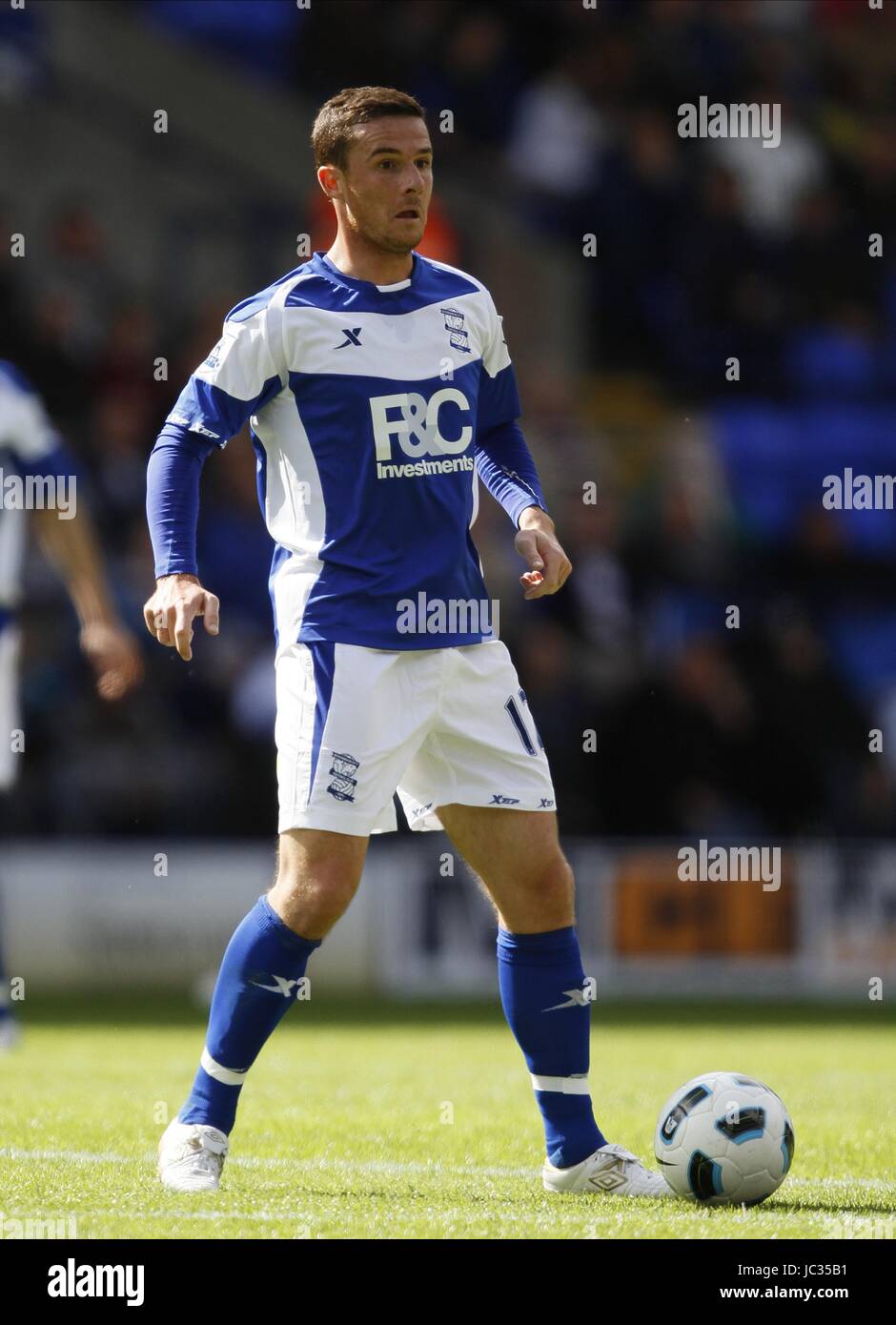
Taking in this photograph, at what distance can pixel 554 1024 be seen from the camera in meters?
4.52

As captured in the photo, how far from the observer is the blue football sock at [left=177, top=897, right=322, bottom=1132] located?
14.2ft

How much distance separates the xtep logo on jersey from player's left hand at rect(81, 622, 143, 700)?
1239 mm

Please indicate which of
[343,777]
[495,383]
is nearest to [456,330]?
[495,383]

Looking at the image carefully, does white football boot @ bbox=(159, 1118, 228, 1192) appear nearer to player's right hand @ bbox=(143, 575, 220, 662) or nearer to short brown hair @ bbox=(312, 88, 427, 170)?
player's right hand @ bbox=(143, 575, 220, 662)

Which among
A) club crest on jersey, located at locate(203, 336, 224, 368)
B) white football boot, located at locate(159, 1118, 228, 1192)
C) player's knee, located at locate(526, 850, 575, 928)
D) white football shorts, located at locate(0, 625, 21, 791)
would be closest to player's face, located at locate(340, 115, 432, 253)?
club crest on jersey, located at locate(203, 336, 224, 368)

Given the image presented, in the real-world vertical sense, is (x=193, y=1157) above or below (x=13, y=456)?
below

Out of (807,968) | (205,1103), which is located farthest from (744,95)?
(205,1103)

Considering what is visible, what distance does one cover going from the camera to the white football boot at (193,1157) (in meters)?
4.23

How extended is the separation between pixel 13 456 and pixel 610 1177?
3.91 m

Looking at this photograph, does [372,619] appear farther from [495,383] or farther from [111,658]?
[111,658]

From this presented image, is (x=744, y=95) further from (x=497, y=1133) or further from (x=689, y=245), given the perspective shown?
(x=497, y=1133)

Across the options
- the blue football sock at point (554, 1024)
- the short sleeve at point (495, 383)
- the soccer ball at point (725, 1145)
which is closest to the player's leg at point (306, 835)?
the blue football sock at point (554, 1024)

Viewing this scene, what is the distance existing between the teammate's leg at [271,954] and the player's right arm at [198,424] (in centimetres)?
56
